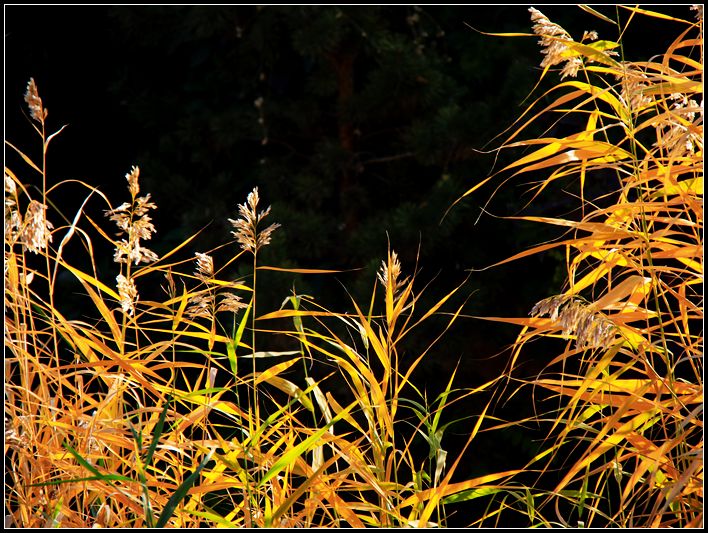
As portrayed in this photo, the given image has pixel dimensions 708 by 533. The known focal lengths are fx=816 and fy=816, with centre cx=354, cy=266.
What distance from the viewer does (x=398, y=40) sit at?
2.68 metres

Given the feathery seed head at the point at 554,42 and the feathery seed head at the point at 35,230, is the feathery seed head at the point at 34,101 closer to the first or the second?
the feathery seed head at the point at 35,230

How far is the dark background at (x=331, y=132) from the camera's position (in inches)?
100

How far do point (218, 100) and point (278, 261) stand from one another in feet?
Answer: 3.73

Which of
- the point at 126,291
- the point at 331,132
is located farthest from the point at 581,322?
the point at 331,132

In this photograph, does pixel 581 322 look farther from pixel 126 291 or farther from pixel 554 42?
pixel 126 291

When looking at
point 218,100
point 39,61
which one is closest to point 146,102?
point 218,100

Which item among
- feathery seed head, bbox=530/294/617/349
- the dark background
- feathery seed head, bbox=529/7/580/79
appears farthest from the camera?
the dark background

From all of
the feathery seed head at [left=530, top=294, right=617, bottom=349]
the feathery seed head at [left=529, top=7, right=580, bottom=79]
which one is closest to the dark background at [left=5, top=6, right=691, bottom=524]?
the feathery seed head at [left=529, top=7, right=580, bottom=79]

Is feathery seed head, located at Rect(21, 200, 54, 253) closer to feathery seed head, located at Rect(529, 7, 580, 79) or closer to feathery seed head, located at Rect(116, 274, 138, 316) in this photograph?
feathery seed head, located at Rect(116, 274, 138, 316)

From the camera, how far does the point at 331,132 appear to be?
3033mm

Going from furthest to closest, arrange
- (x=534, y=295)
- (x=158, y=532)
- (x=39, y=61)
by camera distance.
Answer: (x=39, y=61), (x=534, y=295), (x=158, y=532)

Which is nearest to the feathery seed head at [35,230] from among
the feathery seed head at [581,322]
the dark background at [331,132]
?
the feathery seed head at [581,322]

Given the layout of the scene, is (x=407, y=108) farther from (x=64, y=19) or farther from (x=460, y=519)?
(x=64, y=19)

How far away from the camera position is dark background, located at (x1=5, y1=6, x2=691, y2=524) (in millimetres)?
2541
